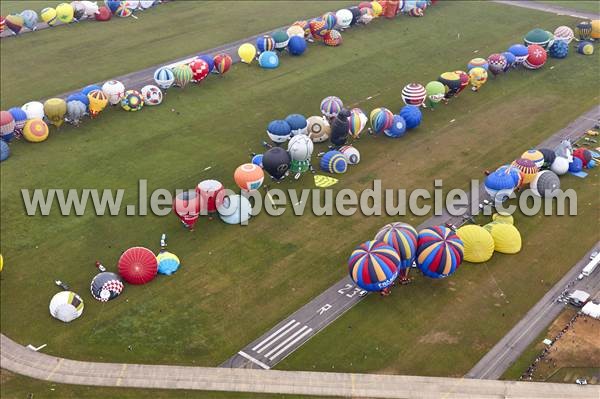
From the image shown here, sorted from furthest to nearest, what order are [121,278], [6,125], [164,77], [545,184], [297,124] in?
[164,77], [6,125], [297,124], [545,184], [121,278]

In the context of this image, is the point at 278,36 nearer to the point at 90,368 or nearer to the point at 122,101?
the point at 122,101

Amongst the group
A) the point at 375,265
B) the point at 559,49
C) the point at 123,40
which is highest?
the point at 375,265

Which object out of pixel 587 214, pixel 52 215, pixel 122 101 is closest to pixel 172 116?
pixel 122 101

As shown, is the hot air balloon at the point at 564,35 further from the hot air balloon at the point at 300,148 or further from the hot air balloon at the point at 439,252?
the hot air balloon at the point at 439,252

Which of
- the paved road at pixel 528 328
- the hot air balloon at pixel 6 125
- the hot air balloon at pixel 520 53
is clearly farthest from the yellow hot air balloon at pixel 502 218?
the hot air balloon at pixel 6 125

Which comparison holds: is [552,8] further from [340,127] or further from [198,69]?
[198,69]

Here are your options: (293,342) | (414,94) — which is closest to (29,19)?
(414,94)
